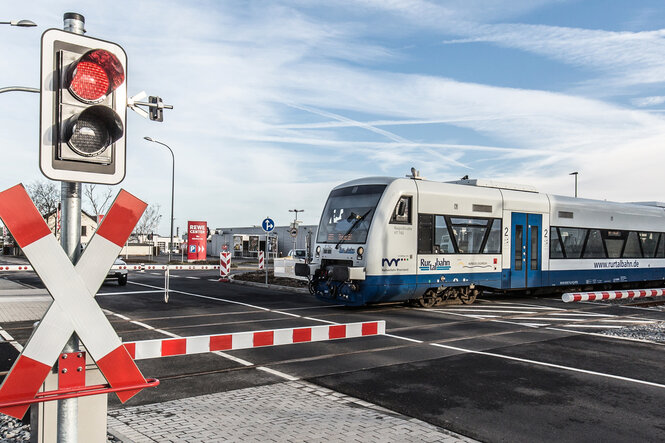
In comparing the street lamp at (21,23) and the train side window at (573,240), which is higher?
the street lamp at (21,23)

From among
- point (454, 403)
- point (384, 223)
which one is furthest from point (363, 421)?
point (384, 223)

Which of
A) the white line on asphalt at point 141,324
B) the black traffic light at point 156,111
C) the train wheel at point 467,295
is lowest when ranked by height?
the white line on asphalt at point 141,324

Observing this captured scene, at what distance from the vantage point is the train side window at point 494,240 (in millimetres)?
15930

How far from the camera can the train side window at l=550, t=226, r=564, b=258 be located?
1780 cm

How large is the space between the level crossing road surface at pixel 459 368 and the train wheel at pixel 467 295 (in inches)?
77.4

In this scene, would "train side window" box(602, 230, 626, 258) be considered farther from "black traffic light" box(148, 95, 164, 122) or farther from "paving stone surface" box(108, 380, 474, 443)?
"paving stone surface" box(108, 380, 474, 443)

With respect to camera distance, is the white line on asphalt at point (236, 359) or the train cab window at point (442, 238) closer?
the white line on asphalt at point (236, 359)

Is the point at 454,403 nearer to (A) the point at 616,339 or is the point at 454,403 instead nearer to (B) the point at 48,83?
(B) the point at 48,83

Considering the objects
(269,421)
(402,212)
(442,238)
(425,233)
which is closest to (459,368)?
(269,421)

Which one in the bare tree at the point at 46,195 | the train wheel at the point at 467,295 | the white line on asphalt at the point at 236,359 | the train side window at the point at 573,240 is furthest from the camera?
the bare tree at the point at 46,195

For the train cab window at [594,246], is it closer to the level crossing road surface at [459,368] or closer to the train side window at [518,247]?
the train side window at [518,247]

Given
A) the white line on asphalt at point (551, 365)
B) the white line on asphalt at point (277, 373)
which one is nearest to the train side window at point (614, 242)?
the white line on asphalt at point (551, 365)

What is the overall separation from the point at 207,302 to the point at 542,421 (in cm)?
1252

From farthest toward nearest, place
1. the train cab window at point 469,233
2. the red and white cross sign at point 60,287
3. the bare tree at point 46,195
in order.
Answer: the bare tree at point 46,195 < the train cab window at point 469,233 < the red and white cross sign at point 60,287
